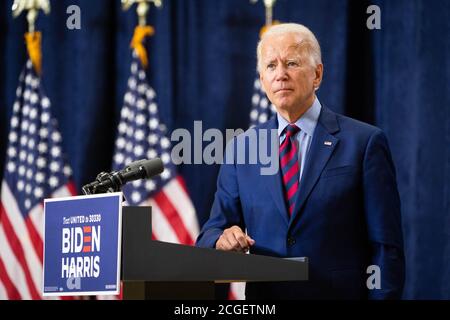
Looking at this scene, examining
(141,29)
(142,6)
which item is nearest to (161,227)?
(141,29)

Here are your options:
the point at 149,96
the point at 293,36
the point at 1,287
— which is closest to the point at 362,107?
the point at 149,96

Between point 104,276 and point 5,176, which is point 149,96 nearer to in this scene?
point 5,176

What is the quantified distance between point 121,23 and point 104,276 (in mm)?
3733

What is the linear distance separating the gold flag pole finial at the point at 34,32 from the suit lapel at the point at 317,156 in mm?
3278

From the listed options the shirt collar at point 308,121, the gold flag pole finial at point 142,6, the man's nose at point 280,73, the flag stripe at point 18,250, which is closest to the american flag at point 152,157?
the gold flag pole finial at point 142,6

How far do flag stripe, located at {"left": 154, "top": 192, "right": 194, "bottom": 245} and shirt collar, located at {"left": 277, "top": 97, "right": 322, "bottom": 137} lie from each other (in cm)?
250

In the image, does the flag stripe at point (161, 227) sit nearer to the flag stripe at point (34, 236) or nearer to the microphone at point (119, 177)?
the flag stripe at point (34, 236)

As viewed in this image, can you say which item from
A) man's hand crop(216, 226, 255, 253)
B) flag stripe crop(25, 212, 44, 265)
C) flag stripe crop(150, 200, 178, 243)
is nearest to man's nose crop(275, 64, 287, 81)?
man's hand crop(216, 226, 255, 253)

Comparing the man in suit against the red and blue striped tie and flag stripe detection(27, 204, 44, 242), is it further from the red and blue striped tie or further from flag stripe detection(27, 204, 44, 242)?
flag stripe detection(27, 204, 44, 242)

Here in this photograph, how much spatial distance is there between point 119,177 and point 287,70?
92 cm

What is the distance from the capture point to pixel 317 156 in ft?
10.6

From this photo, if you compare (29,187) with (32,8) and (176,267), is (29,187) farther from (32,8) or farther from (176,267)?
(176,267)

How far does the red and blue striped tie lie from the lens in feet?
10.7
